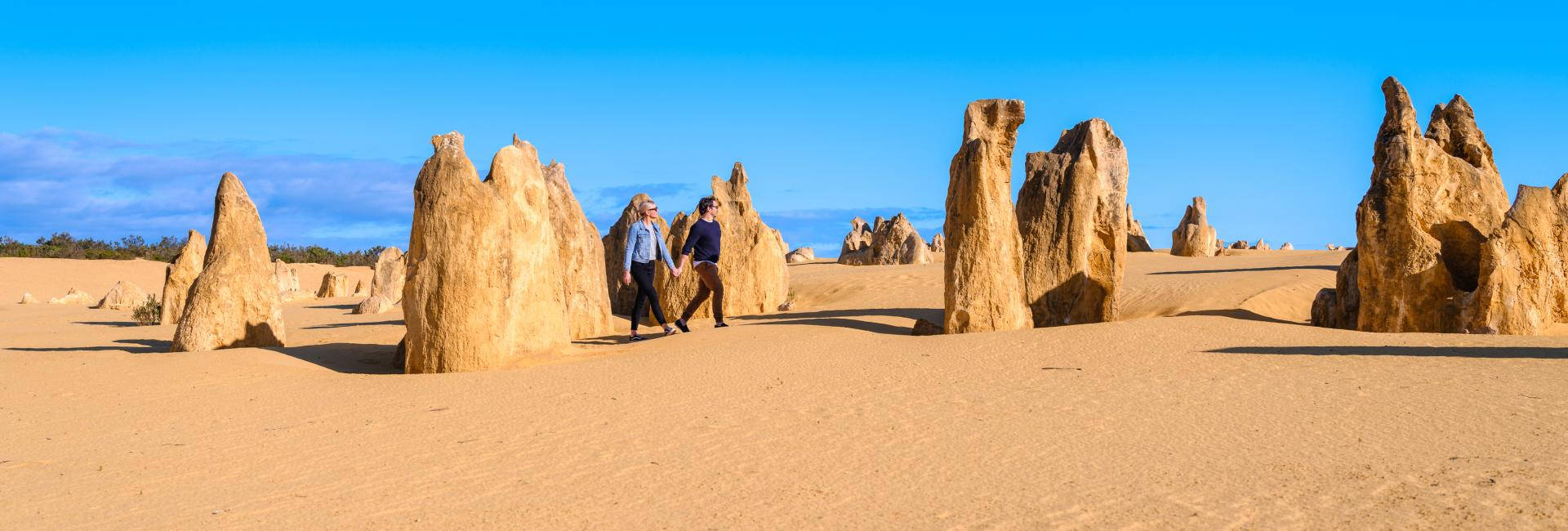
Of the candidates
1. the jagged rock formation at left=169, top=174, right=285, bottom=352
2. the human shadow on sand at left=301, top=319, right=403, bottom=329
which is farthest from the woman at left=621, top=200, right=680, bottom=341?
the human shadow on sand at left=301, top=319, right=403, bottom=329

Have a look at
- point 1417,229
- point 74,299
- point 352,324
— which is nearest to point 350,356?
point 352,324

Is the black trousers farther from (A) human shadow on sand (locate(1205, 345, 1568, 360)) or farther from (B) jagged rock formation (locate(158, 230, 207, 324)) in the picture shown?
(B) jagged rock formation (locate(158, 230, 207, 324))

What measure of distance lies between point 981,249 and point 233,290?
7.23m

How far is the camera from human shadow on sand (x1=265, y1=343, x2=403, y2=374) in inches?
376

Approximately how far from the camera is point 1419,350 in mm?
8602

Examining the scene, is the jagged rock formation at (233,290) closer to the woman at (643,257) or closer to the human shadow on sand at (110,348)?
the human shadow on sand at (110,348)

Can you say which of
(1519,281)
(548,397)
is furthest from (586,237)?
(1519,281)

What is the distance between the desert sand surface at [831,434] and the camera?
14.7 feet

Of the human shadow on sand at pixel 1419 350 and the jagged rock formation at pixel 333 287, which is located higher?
the jagged rock formation at pixel 333 287

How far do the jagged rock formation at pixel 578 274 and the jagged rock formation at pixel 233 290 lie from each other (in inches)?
114

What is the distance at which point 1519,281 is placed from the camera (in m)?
10.3

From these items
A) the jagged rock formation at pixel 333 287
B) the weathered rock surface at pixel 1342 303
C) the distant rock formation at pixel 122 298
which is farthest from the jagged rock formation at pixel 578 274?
the jagged rock formation at pixel 333 287

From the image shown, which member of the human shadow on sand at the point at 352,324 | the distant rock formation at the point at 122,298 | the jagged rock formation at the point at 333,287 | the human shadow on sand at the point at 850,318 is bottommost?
the human shadow on sand at the point at 352,324

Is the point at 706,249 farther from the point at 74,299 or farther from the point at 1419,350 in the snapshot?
the point at 74,299
